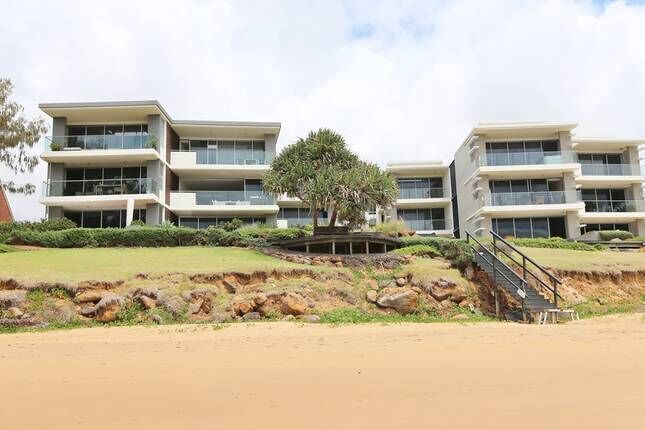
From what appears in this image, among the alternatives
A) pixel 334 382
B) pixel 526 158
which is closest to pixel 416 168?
pixel 526 158

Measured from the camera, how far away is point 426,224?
4309 centimetres

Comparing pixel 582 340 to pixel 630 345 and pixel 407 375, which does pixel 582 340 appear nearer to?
pixel 630 345

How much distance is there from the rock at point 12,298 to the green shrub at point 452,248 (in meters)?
13.3

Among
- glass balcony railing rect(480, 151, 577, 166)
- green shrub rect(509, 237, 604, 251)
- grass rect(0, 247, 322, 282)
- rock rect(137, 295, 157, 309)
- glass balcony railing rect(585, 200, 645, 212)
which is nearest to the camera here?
rock rect(137, 295, 157, 309)

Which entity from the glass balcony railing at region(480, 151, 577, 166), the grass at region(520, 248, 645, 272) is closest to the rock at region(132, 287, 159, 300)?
the grass at region(520, 248, 645, 272)

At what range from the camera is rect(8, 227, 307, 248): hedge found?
22.9m

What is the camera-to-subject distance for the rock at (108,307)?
14094 mm

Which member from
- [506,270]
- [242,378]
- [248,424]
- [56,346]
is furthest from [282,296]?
[248,424]

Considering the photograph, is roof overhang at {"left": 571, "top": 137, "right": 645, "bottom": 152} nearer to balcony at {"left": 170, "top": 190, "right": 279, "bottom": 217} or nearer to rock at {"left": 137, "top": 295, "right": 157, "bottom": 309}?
balcony at {"left": 170, "top": 190, "right": 279, "bottom": 217}

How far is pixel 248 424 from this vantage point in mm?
4828

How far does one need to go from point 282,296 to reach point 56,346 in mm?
6280

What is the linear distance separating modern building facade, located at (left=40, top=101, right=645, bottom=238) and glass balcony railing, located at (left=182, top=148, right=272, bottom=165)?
0.07 metres

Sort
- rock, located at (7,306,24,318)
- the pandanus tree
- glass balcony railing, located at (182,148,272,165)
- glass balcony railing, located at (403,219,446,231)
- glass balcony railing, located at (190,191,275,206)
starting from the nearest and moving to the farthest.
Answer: rock, located at (7,306,24,318), the pandanus tree, glass balcony railing, located at (190,191,275,206), glass balcony railing, located at (182,148,272,165), glass balcony railing, located at (403,219,446,231)

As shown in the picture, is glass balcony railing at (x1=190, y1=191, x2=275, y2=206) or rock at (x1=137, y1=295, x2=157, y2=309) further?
glass balcony railing at (x1=190, y1=191, x2=275, y2=206)
